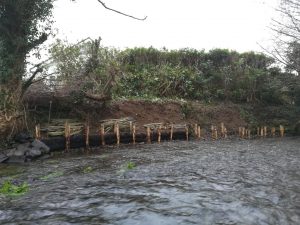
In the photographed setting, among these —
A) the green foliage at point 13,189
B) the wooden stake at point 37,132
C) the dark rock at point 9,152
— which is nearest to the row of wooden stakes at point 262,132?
the wooden stake at point 37,132

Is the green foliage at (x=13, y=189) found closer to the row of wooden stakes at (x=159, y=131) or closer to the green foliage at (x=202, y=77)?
the row of wooden stakes at (x=159, y=131)

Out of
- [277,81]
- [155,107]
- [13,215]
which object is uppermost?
[277,81]

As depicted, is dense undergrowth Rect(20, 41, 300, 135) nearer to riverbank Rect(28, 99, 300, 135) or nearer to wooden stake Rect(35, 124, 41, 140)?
riverbank Rect(28, 99, 300, 135)

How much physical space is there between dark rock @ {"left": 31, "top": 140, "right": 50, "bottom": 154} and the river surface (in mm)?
1260

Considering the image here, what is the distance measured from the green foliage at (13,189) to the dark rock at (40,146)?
6.64 m

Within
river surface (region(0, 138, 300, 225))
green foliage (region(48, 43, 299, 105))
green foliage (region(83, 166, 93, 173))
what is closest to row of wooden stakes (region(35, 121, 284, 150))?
river surface (region(0, 138, 300, 225))

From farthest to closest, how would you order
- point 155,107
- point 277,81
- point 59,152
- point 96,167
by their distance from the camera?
point 277,81 → point 155,107 → point 59,152 → point 96,167

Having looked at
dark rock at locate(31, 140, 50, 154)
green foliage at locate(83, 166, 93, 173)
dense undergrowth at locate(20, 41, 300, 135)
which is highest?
dense undergrowth at locate(20, 41, 300, 135)

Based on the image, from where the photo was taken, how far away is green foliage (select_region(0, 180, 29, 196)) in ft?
34.4

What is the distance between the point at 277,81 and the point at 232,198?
24924mm

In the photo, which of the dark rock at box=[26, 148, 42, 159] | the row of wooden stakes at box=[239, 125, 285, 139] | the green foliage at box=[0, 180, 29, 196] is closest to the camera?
the green foliage at box=[0, 180, 29, 196]

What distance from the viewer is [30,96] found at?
70.8ft

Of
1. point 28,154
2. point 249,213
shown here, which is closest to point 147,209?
point 249,213

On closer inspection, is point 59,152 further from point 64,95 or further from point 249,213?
point 249,213
